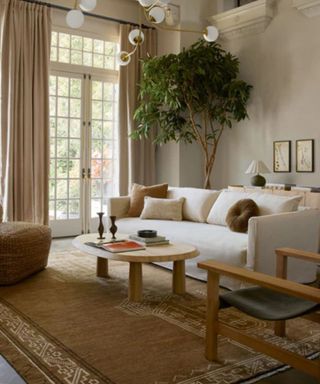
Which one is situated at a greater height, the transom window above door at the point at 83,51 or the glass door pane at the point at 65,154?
the transom window above door at the point at 83,51

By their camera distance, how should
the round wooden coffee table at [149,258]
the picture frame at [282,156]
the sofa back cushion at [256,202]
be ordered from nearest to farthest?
the round wooden coffee table at [149,258] < the sofa back cushion at [256,202] < the picture frame at [282,156]

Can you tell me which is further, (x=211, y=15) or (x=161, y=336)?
(x=211, y=15)

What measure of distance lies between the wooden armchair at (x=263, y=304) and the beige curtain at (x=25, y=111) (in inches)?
155

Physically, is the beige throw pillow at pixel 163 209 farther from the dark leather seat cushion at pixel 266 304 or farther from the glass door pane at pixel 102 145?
the dark leather seat cushion at pixel 266 304

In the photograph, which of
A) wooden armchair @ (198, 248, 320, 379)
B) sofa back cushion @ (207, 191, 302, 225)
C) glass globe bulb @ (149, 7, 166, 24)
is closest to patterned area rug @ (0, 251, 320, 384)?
wooden armchair @ (198, 248, 320, 379)

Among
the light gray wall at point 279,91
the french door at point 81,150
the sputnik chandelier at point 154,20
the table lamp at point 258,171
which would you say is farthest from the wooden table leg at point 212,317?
the french door at point 81,150

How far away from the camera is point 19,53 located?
579cm

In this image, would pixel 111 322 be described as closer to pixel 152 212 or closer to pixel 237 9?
pixel 152 212

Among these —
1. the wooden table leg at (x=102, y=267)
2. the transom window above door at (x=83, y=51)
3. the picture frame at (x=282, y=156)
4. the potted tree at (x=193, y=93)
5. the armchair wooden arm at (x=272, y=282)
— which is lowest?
the wooden table leg at (x=102, y=267)

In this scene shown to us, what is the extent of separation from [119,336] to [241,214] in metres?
1.78

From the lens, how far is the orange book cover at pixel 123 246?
355 cm

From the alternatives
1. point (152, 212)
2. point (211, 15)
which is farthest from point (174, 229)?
point (211, 15)

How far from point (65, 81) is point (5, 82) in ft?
3.17

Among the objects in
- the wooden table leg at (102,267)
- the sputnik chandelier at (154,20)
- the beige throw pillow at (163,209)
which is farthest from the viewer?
the beige throw pillow at (163,209)
